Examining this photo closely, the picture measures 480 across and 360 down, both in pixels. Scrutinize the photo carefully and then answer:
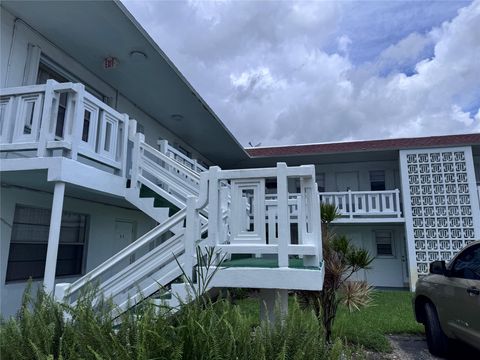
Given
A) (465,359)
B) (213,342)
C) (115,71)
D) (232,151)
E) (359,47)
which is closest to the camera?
(213,342)

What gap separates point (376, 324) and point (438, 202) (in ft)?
23.8

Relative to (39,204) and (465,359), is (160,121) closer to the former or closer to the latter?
(39,204)

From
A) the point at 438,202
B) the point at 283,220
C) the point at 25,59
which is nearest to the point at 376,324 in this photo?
the point at 283,220

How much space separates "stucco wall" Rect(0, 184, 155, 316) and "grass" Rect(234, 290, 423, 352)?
136 inches

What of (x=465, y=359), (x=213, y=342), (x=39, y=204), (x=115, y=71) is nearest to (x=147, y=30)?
(x=115, y=71)

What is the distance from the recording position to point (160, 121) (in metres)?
10.1

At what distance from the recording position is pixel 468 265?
15.8ft

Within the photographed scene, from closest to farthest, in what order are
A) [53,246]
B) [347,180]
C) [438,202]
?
[53,246]
[438,202]
[347,180]

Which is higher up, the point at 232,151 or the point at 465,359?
the point at 232,151

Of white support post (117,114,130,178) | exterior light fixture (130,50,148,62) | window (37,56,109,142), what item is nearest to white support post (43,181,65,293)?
white support post (117,114,130,178)

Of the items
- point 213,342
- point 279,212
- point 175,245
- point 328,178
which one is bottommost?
point 213,342

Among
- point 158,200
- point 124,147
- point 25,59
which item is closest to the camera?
point 25,59

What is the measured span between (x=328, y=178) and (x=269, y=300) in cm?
1314

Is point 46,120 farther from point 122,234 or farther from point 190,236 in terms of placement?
point 122,234
